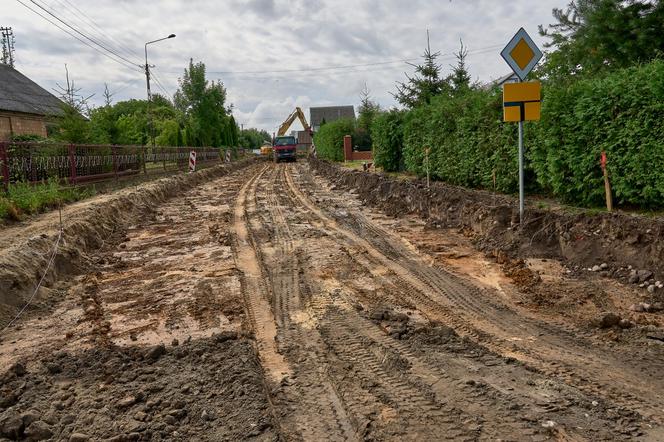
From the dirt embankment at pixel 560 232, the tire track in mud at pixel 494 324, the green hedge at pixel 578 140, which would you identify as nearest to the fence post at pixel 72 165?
the dirt embankment at pixel 560 232

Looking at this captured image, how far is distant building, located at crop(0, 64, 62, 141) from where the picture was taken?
2877 centimetres

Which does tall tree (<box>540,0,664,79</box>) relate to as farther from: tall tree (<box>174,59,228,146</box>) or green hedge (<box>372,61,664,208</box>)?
tall tree (<box>174,59,228,146</box>)

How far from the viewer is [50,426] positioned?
11.0ft

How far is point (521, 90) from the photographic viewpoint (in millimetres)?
8367

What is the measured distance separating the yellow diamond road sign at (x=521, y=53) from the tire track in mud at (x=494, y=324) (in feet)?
12.3

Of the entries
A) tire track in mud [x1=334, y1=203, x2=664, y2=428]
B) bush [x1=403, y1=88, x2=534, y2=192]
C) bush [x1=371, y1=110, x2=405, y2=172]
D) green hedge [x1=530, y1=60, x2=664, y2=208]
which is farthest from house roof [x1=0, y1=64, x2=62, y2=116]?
tire track in mud [x1=334, y1=203, x2=664, y2=428]

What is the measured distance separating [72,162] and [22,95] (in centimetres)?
2197

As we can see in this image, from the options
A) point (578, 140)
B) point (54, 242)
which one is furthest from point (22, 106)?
point (578, 140)

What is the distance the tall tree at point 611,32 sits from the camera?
32.4 feet

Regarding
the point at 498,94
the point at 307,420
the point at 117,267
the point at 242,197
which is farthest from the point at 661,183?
the point at 242,197

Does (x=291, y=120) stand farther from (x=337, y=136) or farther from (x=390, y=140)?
(x=390, y=140)

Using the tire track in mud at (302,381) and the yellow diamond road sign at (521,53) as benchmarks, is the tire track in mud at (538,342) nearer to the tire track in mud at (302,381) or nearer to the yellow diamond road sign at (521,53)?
the tire track in mud at (302,381)

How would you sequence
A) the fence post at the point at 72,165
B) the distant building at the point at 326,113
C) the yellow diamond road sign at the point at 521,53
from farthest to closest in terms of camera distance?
the distant building at the point at 326,113 → the fence post at the point at 72,165 → the yellow diamond road sign at the point at 521,53

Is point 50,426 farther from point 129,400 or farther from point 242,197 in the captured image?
point 242,197
